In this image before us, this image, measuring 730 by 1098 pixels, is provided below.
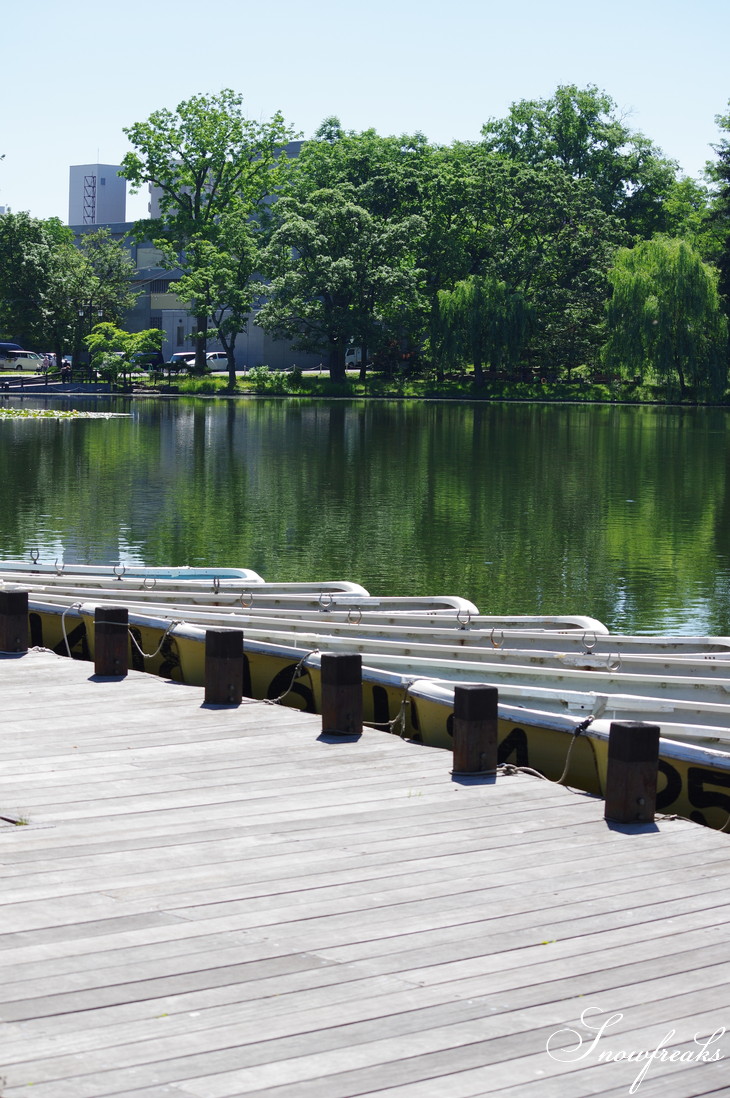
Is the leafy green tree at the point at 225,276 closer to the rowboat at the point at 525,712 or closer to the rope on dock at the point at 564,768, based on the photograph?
the rowboat at the point at 525,712

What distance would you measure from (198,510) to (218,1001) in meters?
23.9

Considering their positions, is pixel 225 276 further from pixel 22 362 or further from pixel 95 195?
pixel 95 195

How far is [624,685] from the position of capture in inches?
364

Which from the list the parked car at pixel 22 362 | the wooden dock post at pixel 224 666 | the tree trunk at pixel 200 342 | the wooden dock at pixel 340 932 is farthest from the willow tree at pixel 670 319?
the wooden dock at pixel 340 932

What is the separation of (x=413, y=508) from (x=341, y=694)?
67.3ft

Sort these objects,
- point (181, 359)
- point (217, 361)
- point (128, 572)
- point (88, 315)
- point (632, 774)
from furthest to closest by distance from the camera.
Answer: point (217, 361) < point (181, 359) < point (88, 315) < point (128, 572) < point (632, 774)

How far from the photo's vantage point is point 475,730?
698cm

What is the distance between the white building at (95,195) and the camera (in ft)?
508

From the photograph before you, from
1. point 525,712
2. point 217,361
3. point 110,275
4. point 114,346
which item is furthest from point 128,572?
point 110,275

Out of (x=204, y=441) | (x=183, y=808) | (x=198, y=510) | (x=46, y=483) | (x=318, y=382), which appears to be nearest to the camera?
(x=183, y=808)

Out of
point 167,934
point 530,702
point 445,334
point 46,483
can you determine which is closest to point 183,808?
point 167,934

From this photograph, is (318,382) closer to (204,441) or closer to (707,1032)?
(204,441)

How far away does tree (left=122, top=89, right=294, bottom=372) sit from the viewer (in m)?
84.9

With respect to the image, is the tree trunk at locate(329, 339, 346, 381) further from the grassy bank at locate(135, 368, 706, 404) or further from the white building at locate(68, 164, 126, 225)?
the white building at locate(68, 164, 126, 225)
